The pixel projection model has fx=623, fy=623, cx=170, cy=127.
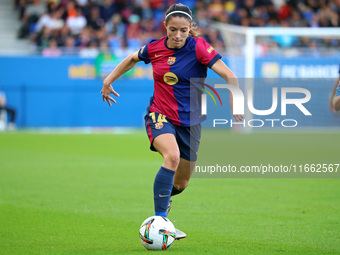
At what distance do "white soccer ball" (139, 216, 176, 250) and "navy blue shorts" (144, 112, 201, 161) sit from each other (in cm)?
87

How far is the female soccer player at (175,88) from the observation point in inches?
238

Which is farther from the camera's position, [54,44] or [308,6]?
[308,6]

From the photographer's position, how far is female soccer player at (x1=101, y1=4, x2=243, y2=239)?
6039 millimetres

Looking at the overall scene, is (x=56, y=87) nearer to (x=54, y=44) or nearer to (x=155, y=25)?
(x=54, y=44)

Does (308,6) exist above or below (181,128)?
above

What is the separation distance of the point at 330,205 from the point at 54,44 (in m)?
18.9

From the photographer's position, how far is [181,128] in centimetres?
642

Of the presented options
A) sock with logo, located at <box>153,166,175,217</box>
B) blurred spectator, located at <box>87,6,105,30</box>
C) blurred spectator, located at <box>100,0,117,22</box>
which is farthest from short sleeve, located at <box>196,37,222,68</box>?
blurred spectator, located at <box>100,0,117,22</box>

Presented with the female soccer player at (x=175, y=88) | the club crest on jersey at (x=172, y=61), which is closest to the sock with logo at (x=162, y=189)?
the female soccer player at (x=175, y=88)

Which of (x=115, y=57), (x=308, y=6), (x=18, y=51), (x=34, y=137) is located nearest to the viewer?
(x=34, y=137)

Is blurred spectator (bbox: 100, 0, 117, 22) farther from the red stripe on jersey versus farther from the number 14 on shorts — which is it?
the number 14 on shorts

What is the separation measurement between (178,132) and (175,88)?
0.45 meters

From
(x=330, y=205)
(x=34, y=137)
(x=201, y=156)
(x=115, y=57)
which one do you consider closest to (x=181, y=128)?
(x=201, y=156)

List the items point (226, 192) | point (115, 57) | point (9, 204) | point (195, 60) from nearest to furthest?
point (195, 60), point (9, 204), point (226, 192), point (115, 57)
